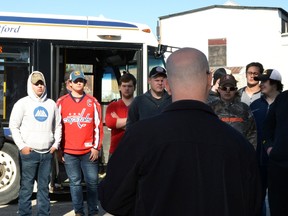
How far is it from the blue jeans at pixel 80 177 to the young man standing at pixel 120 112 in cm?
32

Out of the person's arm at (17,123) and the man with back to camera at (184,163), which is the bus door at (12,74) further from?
the man with back to camera at (184,163)

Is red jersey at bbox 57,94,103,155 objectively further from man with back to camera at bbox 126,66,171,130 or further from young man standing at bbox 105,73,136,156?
man with back to camera at bbox 126,66,171,130

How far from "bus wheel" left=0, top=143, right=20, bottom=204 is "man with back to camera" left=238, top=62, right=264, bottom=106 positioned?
3.60 meters

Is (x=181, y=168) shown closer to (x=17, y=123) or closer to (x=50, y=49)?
(x=17, y=123)

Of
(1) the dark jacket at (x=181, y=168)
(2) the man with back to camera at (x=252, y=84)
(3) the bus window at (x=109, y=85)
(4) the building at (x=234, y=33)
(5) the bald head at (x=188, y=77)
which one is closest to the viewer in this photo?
(1) the dark jacket at (x=181, y=168)

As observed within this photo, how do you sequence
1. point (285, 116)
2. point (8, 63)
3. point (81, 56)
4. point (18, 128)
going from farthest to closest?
point (81, 56) → point (8, 63) → point (18, 128) → point (285, 116)

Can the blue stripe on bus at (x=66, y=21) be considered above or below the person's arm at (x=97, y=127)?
above

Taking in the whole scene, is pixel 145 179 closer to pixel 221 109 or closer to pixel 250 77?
pixel 221 109

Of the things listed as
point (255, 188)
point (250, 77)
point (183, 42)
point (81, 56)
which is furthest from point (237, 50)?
point (255, 188)

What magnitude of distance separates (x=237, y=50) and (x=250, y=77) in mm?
27779

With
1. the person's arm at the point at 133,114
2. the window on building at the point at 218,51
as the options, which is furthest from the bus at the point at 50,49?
the window on building at the point at 218,51

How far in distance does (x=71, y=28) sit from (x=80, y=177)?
2.91 metres

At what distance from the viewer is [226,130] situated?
2057mm

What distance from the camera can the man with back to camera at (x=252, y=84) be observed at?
245 inches
